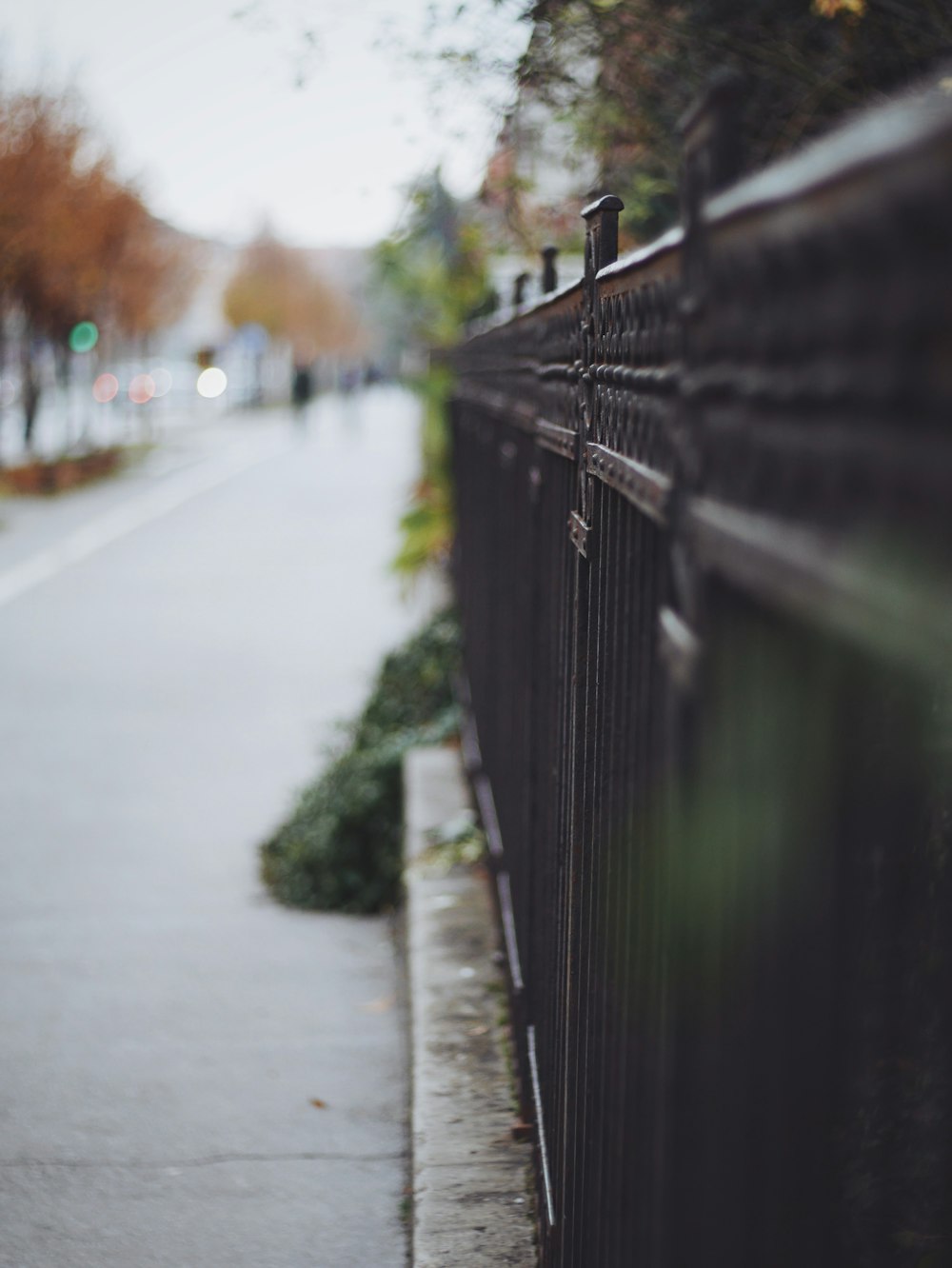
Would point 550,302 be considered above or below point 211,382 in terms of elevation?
below

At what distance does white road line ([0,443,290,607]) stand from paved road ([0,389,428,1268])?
92 centimetres

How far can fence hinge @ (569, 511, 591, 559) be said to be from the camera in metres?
2.32

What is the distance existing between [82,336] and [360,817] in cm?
2686

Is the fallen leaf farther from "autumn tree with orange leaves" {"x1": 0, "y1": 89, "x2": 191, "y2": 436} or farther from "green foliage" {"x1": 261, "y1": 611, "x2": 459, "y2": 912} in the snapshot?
Result: "autumn tree with orange leaves" {"x1": 0, "y1": 89, "x2": 191, "y2": 436}

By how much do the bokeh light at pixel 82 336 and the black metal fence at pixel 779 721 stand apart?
30859 millimetres

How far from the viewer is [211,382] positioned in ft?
229

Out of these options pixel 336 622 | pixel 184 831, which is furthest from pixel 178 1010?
pixel 336 622

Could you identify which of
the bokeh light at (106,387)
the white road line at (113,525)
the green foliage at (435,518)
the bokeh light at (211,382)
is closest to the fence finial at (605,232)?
the green foliage at (435,518)

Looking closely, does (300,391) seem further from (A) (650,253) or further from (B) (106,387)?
(A) (650,253)

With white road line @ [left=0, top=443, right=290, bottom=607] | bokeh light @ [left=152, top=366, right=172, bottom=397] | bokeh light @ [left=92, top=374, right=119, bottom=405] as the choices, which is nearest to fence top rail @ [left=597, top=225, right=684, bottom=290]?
white road line @ [left=0, top=443, right=290, bottom=607]

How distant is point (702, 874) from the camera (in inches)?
50.6

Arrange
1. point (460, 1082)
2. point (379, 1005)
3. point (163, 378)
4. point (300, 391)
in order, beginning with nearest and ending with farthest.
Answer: point (460, 1082) → point (379, 1005) → point (300, 391) → point (163, 378)

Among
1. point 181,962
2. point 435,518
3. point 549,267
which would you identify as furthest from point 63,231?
point 549,267

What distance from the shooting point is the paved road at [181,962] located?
3717 mm
